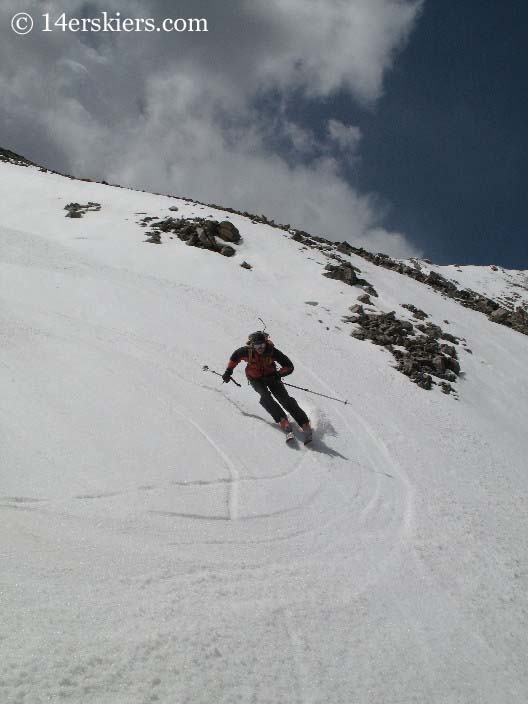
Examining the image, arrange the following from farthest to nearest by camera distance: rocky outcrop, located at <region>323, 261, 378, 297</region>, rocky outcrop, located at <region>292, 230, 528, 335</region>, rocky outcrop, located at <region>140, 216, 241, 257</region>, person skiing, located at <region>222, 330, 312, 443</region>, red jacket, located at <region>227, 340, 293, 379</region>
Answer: rocky outcrop, located at <region>292, 230, 528, 335</region> → rocky outcrop, located at <region>140, 216, 241, 257</region> → rocky outcrop, located at <region>323, 261, 378, 297</region> → red jacket, located at <region>227, 340, 293, 379</region> → person skiing, located at <region>222, 330, 312, 443</region>

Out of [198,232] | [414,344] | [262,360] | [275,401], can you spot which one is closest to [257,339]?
[262,360]

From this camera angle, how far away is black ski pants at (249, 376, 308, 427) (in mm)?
7730

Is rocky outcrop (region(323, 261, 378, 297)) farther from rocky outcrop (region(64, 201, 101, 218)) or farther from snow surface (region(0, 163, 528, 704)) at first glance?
rocky outcrop (region(64, 201, 101, 218))

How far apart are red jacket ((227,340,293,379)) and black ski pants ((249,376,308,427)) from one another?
141mm

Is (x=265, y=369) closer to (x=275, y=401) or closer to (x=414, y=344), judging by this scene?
(x=275, y=401)

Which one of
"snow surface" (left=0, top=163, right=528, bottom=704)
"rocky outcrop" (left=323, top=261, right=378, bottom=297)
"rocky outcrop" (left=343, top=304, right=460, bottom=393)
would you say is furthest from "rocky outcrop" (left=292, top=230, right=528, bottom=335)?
"snow surface" (left=0, top=163, right=528, bottom=704)

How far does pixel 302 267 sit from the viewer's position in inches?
832

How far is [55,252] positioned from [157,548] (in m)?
14.2

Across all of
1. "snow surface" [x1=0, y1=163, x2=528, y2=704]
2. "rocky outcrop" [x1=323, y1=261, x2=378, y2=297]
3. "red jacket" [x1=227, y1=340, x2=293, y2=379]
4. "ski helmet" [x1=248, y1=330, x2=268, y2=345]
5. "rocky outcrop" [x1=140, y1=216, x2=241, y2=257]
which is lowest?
"snow surface" [x1=0, y1=163, x2=528, y2=704]

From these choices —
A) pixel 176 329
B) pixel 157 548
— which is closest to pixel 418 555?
pixel 157 548

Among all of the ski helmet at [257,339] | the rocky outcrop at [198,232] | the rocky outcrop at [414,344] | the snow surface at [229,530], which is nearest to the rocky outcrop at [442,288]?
the rocky outcrop at [414,344]

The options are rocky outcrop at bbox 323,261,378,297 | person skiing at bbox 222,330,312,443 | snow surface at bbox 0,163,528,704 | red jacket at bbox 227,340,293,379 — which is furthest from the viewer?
rocky outcrop at bbox 323,261,378,297

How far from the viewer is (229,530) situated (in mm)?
4883

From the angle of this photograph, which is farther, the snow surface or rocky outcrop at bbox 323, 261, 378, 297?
rocky outcrop at bbox 323, 261, 378, 297
